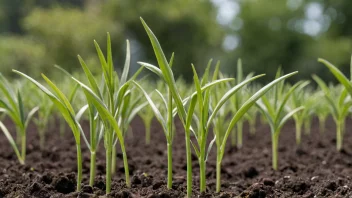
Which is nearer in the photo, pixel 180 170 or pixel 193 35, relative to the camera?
pixel 180 170

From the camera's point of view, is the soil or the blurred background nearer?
the soil

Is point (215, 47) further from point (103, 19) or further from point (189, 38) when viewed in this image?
point (103, 19)

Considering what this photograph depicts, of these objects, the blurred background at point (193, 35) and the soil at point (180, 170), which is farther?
the blurred background at point (193, 35)

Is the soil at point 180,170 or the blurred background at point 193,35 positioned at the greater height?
the blurred background at point 193,35

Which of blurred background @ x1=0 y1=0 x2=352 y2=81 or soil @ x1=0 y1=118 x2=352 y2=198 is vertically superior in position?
blurred background @ x1=0 y1=0 x2=352 y2=81

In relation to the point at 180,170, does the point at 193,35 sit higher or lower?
higher
